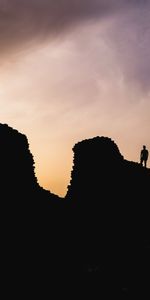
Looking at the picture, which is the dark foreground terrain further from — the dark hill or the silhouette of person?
the silhouette of person

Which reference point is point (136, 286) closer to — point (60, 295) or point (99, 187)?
point (60, 295)

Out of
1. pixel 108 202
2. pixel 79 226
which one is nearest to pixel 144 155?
pixel 108 202

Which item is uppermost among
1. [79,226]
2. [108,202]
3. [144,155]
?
[144,155]

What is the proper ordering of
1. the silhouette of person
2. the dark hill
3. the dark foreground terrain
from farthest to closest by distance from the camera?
Answer: 1. the silhouette of person
2. the dark hill
3. the dark foreground terrain

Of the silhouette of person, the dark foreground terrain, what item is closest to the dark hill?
the dark foreground terrain

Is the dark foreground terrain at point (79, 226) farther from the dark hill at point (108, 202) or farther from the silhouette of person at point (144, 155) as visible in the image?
the silhouette of person at point (144, 155)

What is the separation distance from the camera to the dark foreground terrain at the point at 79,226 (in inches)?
1254

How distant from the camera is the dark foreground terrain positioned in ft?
105

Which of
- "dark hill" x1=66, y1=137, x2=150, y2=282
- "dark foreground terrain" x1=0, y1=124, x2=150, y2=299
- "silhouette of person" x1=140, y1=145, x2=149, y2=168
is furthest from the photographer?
"silhouette of person" x1=140, y1=145, x2=149, y2=168

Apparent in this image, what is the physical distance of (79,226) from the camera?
4122 cm

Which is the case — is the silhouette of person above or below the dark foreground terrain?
above

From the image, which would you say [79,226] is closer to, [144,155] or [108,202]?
[108,202]

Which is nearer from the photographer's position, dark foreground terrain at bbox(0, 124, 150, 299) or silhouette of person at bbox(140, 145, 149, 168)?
dark foreground terrain at bbox(0, 124, 150, 299)

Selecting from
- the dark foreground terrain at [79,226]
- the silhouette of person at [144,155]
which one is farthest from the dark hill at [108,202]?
the silhouette of person at [144,155]
